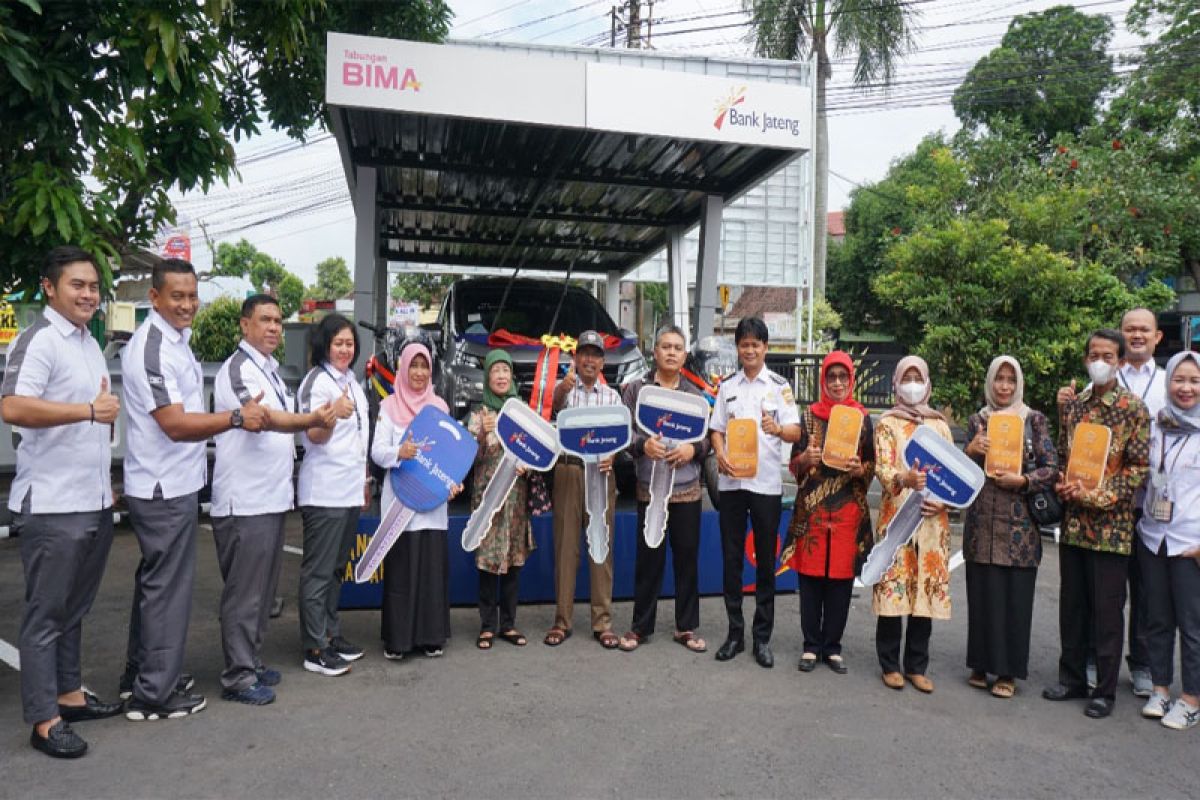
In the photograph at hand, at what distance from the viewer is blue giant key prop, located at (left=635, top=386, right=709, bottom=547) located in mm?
→ 4734

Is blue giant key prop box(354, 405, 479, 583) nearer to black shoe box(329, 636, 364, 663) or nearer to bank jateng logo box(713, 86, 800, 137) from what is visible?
black shoe box(329, 636, 364, 663)

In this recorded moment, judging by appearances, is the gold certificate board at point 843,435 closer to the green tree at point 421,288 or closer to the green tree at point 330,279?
the green tree at point 421,288

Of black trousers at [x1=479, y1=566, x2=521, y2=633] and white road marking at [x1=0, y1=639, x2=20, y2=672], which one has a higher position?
black trousers at [x1=479, y1=566, x2=521, y2=633]

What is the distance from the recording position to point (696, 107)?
6195mm

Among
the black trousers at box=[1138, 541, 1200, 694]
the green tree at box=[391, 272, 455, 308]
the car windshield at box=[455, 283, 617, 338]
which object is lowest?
the black trousers at box=[1138, 541, 1200, 694]

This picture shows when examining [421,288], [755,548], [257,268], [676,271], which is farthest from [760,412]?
[257,268]

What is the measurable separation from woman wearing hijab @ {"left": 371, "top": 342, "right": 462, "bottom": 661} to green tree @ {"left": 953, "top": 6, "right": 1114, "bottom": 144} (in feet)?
91.9

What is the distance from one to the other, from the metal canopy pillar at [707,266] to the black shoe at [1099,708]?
4.24m

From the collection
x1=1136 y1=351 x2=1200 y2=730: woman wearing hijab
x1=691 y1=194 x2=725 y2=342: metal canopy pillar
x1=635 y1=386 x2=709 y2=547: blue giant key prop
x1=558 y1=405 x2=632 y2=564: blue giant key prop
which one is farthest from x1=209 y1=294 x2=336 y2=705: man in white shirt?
x1=691 y1=194 x2=725 y2=342: metal canopy pillar

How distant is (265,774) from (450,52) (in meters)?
4.47

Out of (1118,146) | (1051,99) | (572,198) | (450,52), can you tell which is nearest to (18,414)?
(450,52)

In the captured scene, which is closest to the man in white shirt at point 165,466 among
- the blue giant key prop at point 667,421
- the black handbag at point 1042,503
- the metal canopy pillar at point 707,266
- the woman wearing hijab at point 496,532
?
the woman wearing hijab at point 496,532

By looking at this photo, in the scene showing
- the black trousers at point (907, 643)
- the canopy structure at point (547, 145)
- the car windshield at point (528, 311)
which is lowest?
the black trousers at point (907, 643)

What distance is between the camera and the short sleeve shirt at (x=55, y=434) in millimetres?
3422
